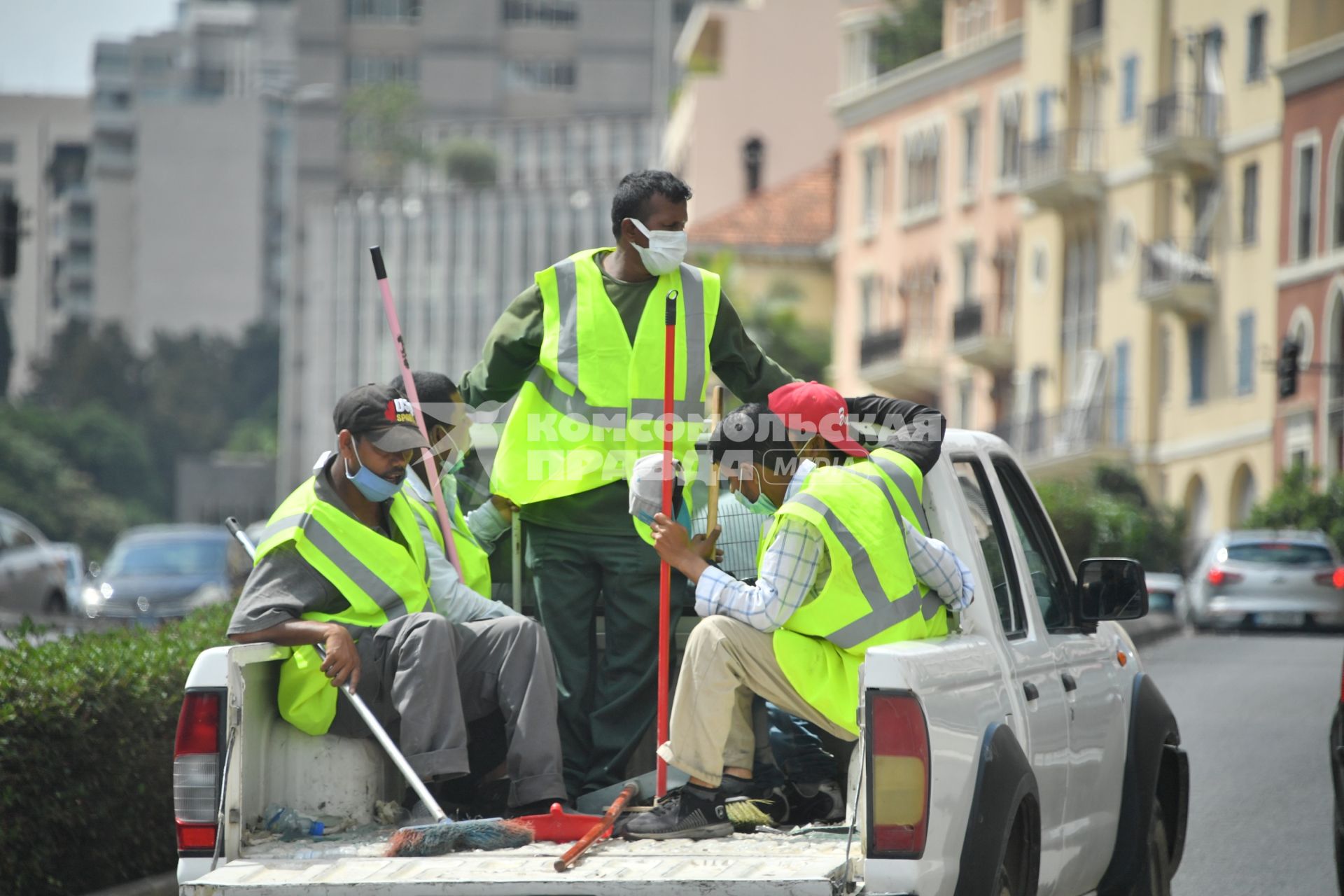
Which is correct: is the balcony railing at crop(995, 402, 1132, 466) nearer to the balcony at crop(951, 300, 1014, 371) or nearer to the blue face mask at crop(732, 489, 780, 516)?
the balcony at crop(951, 300, 1014, 371)

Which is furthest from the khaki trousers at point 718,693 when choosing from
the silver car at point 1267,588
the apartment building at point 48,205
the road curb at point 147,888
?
the apartment building at point 48,205

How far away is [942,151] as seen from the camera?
2530 inches

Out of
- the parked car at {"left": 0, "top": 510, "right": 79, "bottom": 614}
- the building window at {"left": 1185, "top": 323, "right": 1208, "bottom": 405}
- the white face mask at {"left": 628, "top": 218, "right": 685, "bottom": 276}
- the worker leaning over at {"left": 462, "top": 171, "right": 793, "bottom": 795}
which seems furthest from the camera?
the building window at {"left": 1185, "top": 323, "right": 1208, "bottom": 405}

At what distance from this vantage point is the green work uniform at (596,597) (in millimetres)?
7246

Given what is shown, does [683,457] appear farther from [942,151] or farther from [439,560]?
[942,151]

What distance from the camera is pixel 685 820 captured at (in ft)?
20.4

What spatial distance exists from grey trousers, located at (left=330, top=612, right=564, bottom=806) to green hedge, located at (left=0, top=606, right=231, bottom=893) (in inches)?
89.1

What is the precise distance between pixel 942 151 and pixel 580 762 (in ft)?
191

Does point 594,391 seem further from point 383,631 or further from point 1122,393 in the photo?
point 1122,393

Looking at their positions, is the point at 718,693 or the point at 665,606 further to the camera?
the point at 665,606

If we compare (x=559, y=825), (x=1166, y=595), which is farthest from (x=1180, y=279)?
(x=559, y=825)

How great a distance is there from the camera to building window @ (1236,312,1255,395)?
4866cm

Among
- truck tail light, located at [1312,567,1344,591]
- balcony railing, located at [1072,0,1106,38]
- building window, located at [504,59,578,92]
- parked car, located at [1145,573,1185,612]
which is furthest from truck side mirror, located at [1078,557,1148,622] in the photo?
building window, located at [504,59,578,92]

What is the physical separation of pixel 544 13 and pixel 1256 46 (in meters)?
104
